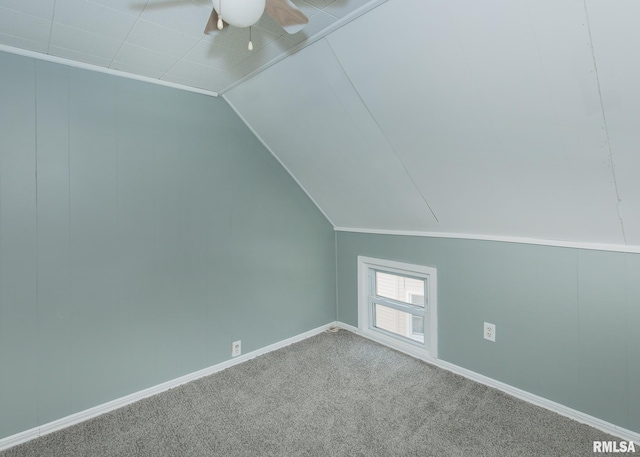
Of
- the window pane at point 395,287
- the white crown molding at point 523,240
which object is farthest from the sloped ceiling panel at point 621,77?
the window pane at point 395,287

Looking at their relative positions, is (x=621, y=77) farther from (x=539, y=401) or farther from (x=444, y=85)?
(x=539, y=401)

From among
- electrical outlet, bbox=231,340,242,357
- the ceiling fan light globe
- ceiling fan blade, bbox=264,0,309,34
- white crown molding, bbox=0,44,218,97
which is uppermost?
white crown molding, bbox=0,44,218,97

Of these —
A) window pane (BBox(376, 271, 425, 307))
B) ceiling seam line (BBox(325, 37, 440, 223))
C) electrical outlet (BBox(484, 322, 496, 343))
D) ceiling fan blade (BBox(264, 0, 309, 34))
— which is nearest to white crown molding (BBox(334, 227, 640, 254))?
ceiling seam line (BBox(325, 37, 440, 223))

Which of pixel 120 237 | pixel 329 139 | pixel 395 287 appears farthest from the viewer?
pixel 395 287

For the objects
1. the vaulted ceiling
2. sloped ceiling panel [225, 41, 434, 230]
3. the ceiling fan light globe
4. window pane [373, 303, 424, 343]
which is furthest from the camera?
window pane [373, 303, 424, 343]

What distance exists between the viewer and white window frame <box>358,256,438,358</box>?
274 centimetres

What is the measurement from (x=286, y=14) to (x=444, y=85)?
81cm

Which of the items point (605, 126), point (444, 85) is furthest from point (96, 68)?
point (605, 126)

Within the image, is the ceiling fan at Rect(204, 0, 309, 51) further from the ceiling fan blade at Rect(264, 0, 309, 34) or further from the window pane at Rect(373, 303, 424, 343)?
the window pane at Rect(373, 303, 424, 343)

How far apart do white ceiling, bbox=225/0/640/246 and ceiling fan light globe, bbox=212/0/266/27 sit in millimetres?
666

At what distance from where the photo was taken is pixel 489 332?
95.3 inches

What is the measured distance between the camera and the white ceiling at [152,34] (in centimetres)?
152

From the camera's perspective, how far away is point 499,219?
7.26ft

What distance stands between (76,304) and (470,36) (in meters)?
2.52
